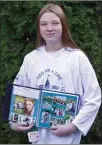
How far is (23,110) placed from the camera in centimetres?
230

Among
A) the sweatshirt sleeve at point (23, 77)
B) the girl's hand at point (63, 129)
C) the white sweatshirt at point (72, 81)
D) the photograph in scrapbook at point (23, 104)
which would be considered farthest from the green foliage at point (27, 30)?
the girl's hand at point (63, 129)

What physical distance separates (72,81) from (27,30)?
121 centimetres

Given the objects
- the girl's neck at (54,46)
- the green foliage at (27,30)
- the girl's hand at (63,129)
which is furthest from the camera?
the green foliage at (27,30)

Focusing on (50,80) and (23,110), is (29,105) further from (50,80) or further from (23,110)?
(50,80)

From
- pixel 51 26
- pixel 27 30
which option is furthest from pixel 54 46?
pixel 27 30

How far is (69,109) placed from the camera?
2.26 meters

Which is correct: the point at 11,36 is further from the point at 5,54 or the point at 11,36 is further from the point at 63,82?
the point at 63,82

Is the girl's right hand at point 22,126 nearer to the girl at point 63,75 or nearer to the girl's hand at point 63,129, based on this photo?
the girl at point 63,75

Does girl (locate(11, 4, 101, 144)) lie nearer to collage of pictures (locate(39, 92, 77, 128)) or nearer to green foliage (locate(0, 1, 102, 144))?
collage of pictures (locate(39, 92, 77, 128))

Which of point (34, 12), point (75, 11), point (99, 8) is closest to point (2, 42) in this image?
point (34, 12)

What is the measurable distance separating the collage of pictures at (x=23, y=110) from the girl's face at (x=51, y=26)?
457 millimetres

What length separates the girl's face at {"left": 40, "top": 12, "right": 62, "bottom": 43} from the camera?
2.30 meters

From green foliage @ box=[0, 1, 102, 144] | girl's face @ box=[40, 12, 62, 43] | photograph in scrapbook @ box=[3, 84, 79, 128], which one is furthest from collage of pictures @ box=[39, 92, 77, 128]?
green foliage @ box=[0, 1, 102, 144]

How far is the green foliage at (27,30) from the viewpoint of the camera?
3254mm
